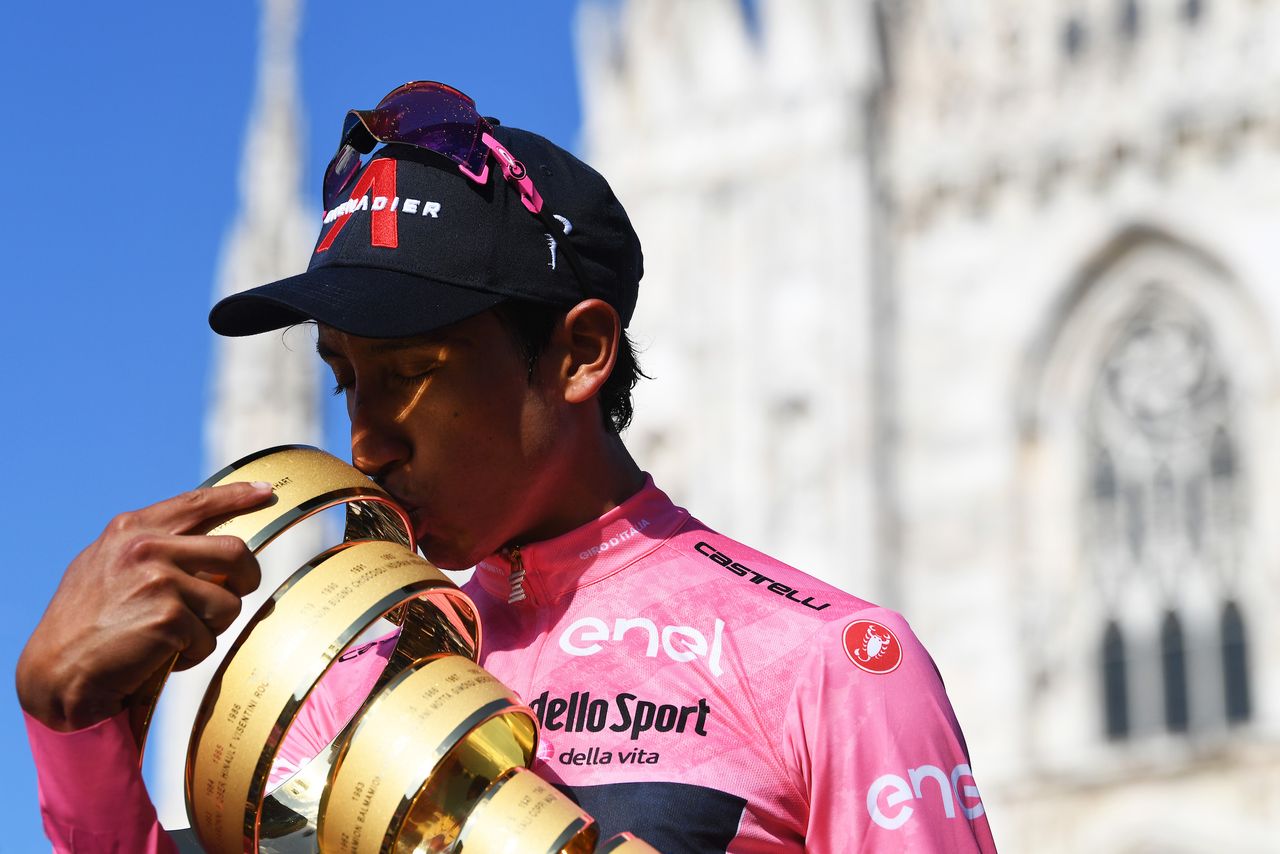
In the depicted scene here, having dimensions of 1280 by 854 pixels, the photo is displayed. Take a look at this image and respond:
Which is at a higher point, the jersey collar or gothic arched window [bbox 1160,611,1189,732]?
gothic arched window [bbox 1160,611,1189,732]

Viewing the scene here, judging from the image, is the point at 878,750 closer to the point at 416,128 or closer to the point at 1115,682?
the point at 416,128

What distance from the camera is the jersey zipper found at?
185 cm

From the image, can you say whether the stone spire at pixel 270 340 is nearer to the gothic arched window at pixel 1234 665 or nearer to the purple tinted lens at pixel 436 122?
the gothic arched window at pixel 1234 665

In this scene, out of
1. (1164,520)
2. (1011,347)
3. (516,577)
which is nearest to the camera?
(516,577)

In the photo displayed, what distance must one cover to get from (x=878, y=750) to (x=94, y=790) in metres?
0.55

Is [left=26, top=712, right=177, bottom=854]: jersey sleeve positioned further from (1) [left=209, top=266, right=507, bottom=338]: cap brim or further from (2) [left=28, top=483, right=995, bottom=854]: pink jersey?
(1) [left=209, top=266, right=507, bottom=338]: cap brim

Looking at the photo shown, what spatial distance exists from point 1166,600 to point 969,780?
14.8m

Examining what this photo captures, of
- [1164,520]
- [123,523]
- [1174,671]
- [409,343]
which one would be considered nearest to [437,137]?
[409,343]

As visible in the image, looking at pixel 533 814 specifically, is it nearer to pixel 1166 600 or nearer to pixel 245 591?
pixel 245 591

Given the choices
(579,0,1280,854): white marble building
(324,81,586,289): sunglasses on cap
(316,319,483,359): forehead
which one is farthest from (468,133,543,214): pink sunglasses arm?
(579,0,1280,854): white marble building

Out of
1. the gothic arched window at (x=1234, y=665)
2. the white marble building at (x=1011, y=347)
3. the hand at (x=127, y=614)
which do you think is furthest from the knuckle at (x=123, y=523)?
the gothic arched window at (x=1234, y=665)

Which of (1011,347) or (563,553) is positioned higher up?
(1011,347)

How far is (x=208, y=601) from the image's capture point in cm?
144

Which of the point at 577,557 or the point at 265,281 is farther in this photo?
the point at 265,281
